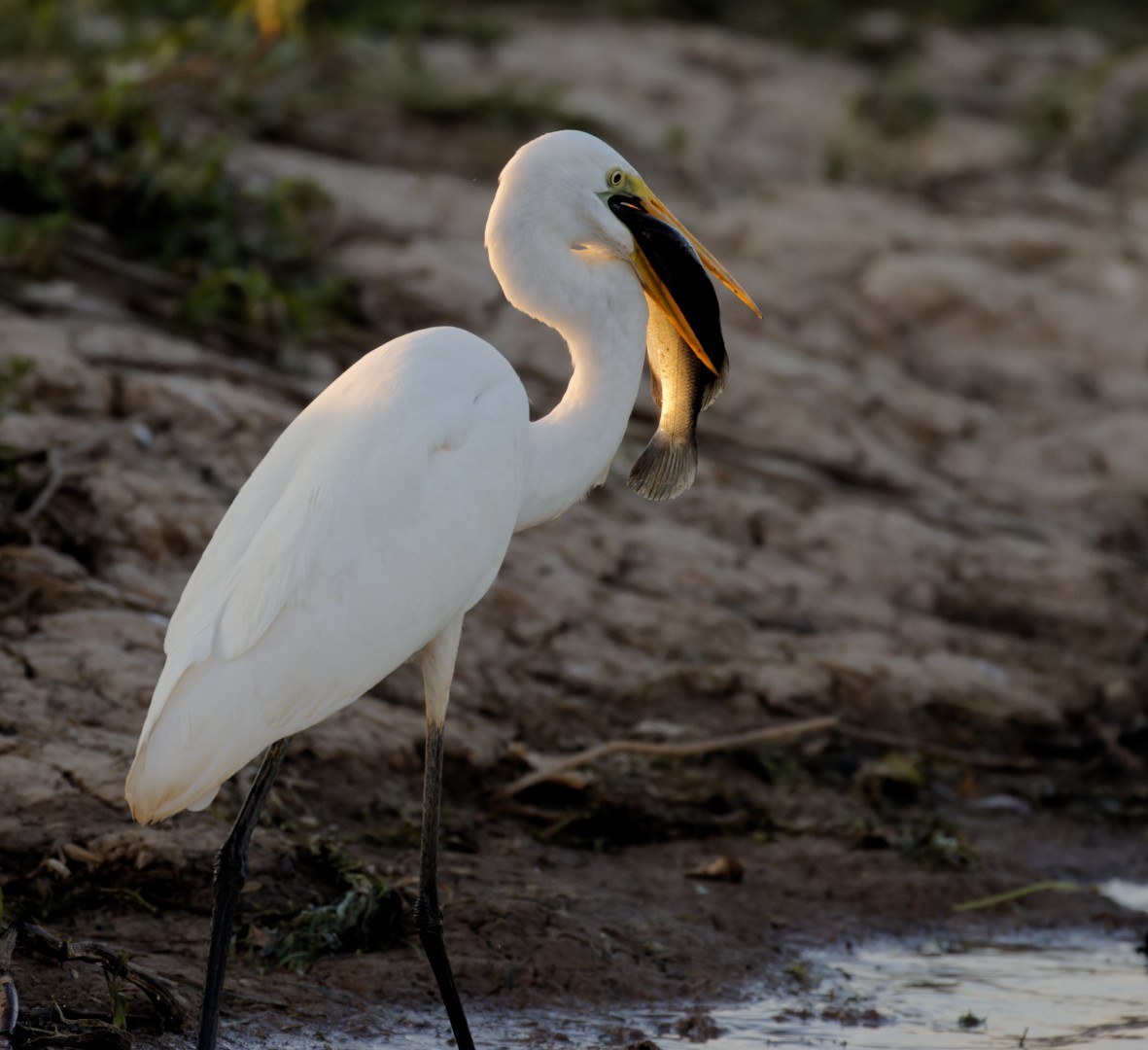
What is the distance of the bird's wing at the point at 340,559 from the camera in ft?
10.8

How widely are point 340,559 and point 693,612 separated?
266 centimetres

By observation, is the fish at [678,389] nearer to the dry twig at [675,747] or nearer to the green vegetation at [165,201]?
the dry twig at [675,747]

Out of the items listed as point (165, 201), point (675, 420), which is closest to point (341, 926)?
point (675, 420)

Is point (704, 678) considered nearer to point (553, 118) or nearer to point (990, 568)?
point (990, 568)

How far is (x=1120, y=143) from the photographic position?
9.77m

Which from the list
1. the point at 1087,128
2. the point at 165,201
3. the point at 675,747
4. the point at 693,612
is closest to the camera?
the point at 675,747

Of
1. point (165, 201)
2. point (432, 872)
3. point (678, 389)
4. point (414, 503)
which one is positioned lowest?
point (432, 872)

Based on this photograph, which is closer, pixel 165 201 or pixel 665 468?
pixel 665 468

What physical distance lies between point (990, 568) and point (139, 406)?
10.7ft

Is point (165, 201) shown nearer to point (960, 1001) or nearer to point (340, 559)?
point (340, 559)

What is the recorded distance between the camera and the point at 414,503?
11.4ft

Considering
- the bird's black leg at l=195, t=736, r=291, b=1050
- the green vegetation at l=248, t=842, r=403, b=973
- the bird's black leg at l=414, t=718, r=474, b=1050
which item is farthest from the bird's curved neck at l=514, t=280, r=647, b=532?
the green vegetation at l=248, t=842, r=403, b=973

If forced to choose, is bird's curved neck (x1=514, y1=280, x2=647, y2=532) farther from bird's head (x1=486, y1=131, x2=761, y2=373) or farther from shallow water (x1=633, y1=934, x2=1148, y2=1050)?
shallow water (x1=633, y1=934, x2=1148, y2=1050)

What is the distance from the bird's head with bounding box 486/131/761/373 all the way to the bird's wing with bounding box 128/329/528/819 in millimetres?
217
